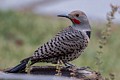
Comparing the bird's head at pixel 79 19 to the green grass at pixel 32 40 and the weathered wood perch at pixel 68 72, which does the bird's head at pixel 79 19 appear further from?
the green grass at pixel 32 40

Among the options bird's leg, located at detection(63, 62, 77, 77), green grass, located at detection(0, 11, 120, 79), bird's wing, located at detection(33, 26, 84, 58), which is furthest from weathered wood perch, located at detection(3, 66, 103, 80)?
green grass, located at detection(0, 11, 120, 79)

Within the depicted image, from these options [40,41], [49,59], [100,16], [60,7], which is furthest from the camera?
[60,7]

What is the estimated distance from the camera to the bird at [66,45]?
241 inches

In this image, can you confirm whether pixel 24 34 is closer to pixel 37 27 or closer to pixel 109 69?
pixel 37 27

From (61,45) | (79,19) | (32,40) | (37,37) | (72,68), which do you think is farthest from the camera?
(37,37)

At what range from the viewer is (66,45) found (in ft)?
20.6

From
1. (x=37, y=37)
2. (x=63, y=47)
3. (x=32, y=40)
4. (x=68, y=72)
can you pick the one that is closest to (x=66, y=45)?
(x=63, y=47)

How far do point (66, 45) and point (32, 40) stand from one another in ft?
13.1

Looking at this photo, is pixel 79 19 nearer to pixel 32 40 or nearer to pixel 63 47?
pixel 63 47

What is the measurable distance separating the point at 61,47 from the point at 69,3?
9.09m

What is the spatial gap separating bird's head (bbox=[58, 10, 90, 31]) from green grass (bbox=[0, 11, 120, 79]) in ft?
5.74

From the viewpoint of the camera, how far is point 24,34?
35.1 ft

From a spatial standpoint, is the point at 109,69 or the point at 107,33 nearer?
the point at 107,33

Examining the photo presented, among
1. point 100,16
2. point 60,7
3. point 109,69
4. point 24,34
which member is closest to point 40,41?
point 24,34
